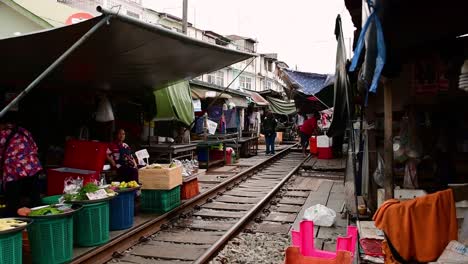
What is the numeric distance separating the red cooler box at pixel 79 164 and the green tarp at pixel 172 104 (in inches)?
120

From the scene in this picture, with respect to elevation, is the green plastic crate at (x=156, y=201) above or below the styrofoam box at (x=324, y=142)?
below

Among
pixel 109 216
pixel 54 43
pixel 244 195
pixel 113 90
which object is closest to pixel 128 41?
pixel 54 43

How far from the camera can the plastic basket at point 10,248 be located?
398cm

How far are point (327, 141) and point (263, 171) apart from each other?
415 cm

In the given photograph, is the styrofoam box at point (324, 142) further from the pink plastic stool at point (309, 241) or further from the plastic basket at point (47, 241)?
the plastic basket at point (47, 241)

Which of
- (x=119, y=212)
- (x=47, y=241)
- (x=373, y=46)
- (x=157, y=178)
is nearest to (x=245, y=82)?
(x=157, y=178)

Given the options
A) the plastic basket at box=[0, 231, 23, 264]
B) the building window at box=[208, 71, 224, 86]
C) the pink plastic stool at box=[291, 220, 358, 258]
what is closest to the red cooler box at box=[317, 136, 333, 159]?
the pink plastic stool at box=[291, 220, 358, 258]

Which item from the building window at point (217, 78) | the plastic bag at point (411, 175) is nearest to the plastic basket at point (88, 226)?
the plastic bag at point (411, 175)

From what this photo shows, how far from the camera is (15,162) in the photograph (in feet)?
19.2

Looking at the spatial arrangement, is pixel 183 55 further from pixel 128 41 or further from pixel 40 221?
pixel 40 221

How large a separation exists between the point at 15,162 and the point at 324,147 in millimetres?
14093

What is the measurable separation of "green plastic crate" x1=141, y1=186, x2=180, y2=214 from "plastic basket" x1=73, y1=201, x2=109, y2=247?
1.96 meters

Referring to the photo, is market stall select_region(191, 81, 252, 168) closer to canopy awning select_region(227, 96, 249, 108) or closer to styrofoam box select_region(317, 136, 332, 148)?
canopy awning select_region(227, 96, 249, 108)

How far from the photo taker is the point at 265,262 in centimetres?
568
